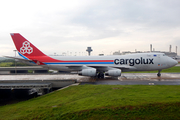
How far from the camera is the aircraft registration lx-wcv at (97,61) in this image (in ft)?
77.0

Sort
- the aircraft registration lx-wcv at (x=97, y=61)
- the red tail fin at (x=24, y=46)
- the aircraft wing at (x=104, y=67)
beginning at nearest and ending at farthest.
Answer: the aircraft wing at (x=104, y=67) < the aircraft registration lx-wcv at (x=97, y=61) < the red tail fin at (x=24, y=46)

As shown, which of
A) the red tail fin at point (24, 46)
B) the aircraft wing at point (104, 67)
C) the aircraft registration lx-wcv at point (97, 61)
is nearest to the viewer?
the aircraft wing at point (104, 67)

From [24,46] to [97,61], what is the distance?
→ 13893 mm

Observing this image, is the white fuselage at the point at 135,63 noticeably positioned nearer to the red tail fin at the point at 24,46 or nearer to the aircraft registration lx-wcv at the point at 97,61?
Answer: the aircraft registration lx-wcv at the point at 97,61

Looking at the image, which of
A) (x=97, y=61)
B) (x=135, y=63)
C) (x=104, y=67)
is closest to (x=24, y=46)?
(x=97, y=61)

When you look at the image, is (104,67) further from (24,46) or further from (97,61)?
(24,46)

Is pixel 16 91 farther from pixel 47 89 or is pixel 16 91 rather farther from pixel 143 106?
pixel 143 106

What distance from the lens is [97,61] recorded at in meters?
24.8

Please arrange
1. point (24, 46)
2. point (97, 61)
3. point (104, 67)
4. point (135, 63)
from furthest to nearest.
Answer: point (24, 46), point (97, 61), point (135, 63), point (104, 67)

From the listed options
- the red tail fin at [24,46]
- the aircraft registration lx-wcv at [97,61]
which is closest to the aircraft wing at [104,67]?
the aircraft registration lx-wcv at [97,61]

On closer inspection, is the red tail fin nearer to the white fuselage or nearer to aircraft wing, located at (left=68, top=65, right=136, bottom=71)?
the white fuselage

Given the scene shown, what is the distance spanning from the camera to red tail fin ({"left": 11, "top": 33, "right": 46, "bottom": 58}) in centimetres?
2509

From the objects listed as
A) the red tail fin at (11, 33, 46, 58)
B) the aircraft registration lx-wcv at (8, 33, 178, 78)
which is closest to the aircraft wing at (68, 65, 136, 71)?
the aircraft registration lx-wcv at (8, 33, 178, 78)

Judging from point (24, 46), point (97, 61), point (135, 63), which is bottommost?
point (135, 63)
